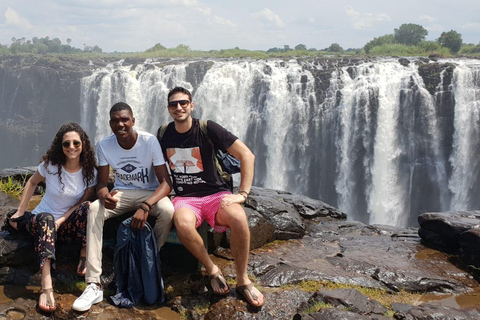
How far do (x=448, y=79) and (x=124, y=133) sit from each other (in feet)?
60.9

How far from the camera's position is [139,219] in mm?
3930

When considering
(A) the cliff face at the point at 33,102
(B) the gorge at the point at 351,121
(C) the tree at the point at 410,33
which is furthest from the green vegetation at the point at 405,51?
(A) the cliff face at the point at 33,102

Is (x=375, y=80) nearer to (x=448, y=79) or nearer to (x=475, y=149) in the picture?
(x=448, y=79)

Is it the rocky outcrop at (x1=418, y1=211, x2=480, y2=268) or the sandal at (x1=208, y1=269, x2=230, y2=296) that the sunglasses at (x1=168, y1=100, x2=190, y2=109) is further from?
the rocky outcrop at (x1=418, y1=211, x2=480, y2=268)

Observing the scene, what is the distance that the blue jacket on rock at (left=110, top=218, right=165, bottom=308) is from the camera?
3.97 metres

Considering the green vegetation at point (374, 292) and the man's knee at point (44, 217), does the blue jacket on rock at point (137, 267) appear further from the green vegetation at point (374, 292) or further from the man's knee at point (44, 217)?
the green vegetation at point (374, 292)

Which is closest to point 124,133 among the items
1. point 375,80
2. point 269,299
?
point 269,299

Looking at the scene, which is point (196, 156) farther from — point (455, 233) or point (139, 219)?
point (455, 233)

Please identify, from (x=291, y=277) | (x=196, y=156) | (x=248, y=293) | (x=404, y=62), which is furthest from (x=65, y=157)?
(x=404, y=62)

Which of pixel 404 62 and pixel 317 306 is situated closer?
pixel 317 306

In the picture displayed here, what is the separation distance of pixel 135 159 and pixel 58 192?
0.79 metres

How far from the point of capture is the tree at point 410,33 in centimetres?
5109

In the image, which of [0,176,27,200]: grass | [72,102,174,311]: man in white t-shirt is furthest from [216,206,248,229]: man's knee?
[0,176,27,200]: grass

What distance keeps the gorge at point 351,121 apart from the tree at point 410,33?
32.0 meters
